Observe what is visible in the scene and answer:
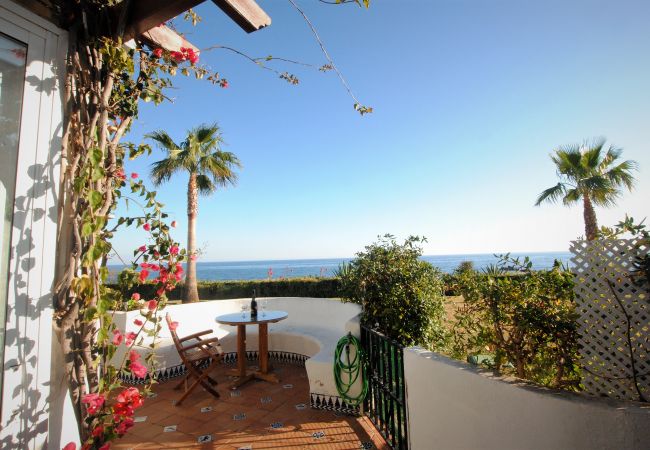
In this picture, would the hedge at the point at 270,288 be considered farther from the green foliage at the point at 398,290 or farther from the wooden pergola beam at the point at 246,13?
the wooden pergola beam at the point at 246,13

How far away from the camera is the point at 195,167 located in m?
10.6

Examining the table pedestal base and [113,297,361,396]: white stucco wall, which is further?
[113,297,361,396]: white stucco wall

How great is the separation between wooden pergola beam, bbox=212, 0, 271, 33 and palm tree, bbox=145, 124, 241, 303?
9.65 m

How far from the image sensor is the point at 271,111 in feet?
21.7

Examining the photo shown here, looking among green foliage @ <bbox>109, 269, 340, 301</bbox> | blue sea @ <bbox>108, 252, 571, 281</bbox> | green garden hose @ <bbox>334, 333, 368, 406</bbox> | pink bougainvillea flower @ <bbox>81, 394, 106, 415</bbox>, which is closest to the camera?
pink bougainvillea flower @ <bbox>81, 394, 106, 415</bbox>

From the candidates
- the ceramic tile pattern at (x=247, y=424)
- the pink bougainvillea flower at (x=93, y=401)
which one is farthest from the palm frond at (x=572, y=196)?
the pink bougainvillea flower at (x=93, y=401)

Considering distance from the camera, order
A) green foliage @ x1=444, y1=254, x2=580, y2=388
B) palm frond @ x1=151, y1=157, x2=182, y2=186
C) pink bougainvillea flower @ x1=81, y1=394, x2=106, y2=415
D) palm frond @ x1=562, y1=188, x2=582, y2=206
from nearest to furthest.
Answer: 1. pink bougainvillea flower @ x1=81, y1=394, x2=106, y2=415
2. green foliage @ x1=444, y1=254, x2=580, y2=388
3. palm frond @ x1=562, y1=188, x2=582, y2=206
4. palm frond @ x1=151, y1=157, x2=182, y2=186

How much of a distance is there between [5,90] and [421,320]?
11.6 ft

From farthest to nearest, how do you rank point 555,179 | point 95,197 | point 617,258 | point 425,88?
point 555,179
point 425,88
point 617,258
point 95,197

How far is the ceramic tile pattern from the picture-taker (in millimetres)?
2951

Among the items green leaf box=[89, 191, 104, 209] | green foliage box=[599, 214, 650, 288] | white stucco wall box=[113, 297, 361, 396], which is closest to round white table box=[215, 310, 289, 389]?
white stucco wall box=[113, 297, 361, 396]

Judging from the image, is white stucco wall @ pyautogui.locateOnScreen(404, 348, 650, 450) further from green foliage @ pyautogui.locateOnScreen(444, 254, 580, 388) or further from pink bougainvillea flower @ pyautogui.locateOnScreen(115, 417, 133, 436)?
pink bougainvillea flower @ pyautogui.locateOnScreen(115, 417, 133, 436)

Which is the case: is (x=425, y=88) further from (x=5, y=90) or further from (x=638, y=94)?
(x=5, y=90)

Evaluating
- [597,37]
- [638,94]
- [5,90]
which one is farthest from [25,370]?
[638,94]
